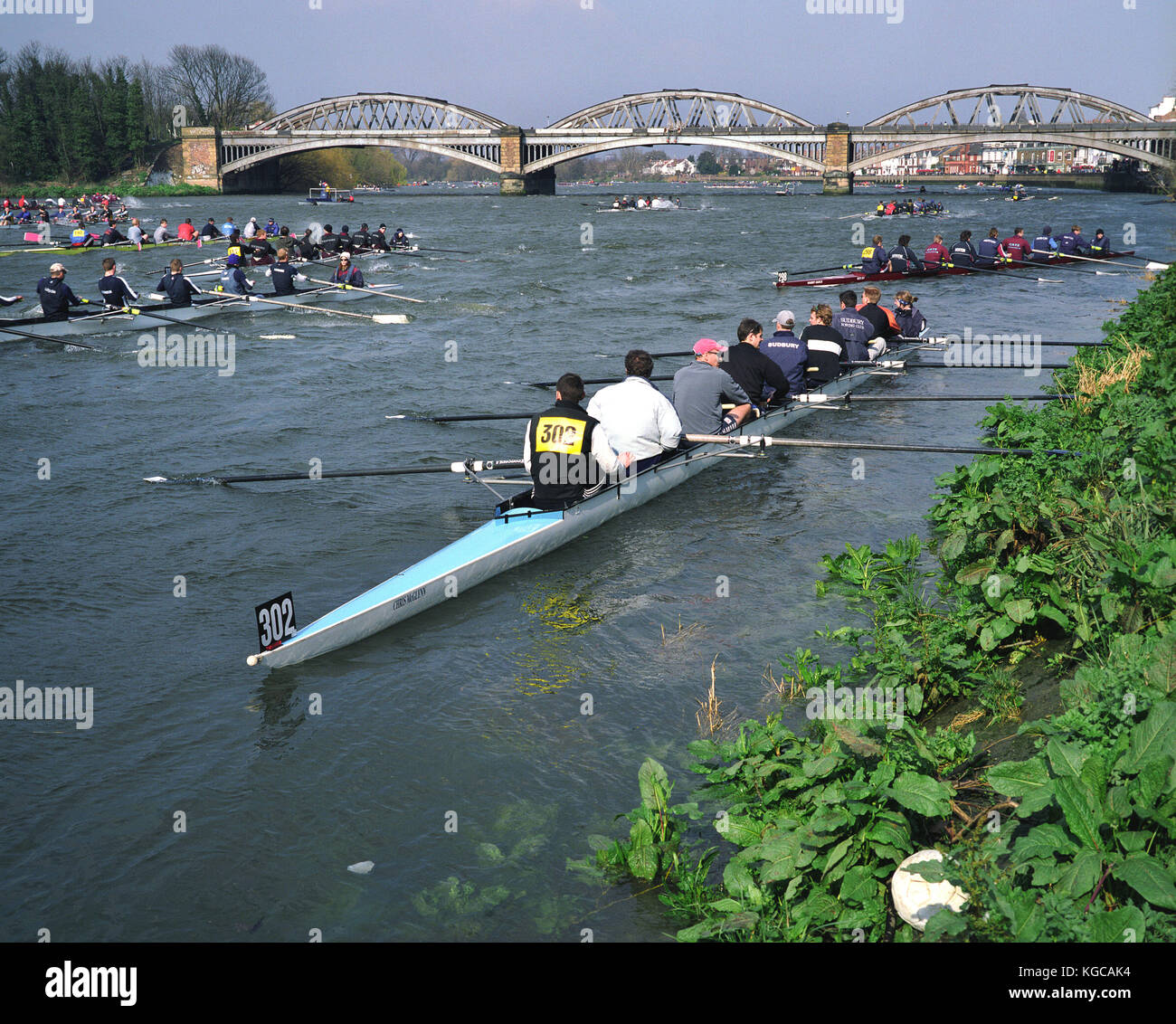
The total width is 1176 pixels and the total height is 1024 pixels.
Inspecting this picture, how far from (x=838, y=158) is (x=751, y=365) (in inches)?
3974

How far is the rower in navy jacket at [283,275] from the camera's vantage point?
26688 mm

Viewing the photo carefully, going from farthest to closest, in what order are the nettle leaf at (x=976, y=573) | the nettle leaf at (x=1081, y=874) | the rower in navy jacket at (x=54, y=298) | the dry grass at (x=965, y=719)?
the rower in navy jacket at (x=54, y=298) < the nettle leaf at (x=976, y=573) < the dry grass at (x=965, y=719) < the nettle leaf at (x=1081, y=874)

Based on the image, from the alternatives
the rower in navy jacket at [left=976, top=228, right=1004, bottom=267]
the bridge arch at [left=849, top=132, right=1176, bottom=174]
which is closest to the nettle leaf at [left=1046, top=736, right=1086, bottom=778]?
the rower in navy jacket at [left=976, top=228, right=1004, bottom=267]

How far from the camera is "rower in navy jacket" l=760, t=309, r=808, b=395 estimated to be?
1463 centimetres

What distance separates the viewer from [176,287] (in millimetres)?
23438

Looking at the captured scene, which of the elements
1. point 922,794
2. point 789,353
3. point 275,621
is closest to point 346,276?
point 789,353

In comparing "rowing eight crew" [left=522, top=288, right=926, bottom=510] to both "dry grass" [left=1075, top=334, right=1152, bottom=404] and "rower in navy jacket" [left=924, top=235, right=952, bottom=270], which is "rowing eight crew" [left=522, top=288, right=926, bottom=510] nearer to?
"dry grass" [left=1075, top=334, right=1152, bottom=404]

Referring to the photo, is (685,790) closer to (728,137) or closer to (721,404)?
(721,404)

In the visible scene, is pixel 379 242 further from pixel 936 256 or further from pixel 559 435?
pixel 559 435

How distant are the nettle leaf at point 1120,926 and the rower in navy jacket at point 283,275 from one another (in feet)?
86.0

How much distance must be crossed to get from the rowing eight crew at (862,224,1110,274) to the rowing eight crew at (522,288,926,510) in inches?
578

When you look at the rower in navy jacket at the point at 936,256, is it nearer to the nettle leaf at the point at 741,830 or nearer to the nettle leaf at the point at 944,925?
the nettle leaf at the point at 741,830

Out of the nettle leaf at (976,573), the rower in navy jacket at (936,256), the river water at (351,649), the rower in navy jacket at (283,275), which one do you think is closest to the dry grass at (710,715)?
the river water at (351,649)

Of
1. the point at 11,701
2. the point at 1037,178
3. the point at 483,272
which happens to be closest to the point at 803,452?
the point at 11,701
